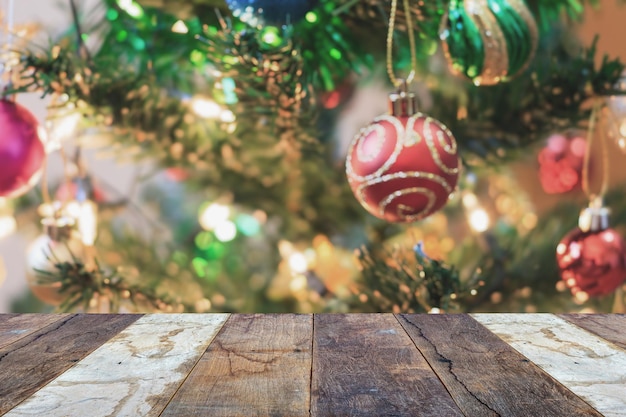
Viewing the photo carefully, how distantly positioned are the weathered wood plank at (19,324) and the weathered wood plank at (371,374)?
0.29m

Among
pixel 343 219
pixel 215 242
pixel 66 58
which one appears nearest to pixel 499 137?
pixel 343 219

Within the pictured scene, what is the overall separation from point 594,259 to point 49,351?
0.66 meters

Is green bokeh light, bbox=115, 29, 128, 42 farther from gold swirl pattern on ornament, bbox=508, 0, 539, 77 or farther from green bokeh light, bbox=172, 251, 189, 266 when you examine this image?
gold swirl pattern on ornament, bbox=508, 0, 539, 77

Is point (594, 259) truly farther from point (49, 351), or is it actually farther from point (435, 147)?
point (49, 351)

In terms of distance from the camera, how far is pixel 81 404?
0.51 meters

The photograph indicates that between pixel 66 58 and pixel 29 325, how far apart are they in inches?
13.6

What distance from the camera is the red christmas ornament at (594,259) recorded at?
0.93 m

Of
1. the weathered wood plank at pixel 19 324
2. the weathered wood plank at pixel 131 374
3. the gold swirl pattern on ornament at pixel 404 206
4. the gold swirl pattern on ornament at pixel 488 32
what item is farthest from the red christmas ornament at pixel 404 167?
the weathered wood plank at pixel 19 324

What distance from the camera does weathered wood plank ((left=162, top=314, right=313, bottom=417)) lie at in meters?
0.50

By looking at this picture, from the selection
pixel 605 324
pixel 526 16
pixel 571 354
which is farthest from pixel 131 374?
pixel 526 16

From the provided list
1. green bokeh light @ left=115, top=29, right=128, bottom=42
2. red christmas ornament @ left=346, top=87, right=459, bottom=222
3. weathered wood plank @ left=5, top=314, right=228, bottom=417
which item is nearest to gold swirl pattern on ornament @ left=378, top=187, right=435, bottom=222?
red christmas ornament @ left=346, top=87, right=459, bottom=222

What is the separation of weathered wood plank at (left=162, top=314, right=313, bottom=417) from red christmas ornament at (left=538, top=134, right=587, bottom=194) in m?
0.63

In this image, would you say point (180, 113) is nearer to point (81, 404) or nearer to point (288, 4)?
point (288, 4)

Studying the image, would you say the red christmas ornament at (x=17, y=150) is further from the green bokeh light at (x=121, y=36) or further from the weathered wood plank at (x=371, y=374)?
the weathered wood plank at (x=371, y=374)
